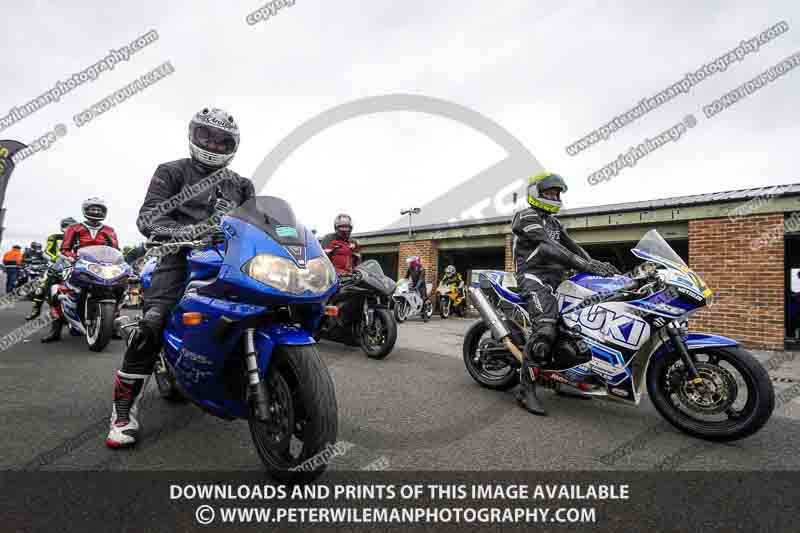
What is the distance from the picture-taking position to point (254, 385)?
192 centimetres

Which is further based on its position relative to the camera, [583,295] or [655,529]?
[583,295]

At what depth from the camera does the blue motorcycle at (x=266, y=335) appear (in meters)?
1.83

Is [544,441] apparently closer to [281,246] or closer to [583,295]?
[583,295]

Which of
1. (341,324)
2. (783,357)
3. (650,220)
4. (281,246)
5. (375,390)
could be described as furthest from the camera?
(650,220)

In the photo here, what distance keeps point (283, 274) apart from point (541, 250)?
2.42 m

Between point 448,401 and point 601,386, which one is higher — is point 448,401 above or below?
below

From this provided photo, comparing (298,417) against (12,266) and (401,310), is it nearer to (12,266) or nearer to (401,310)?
(401,310)

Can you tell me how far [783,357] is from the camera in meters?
6.66

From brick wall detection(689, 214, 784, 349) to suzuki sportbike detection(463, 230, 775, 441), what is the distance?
546 centimetres

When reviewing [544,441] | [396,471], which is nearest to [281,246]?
[396,471]

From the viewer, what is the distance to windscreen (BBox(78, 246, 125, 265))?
5.46 metres

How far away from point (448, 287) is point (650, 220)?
6685 millimetres

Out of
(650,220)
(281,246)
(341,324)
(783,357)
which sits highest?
(650,220)

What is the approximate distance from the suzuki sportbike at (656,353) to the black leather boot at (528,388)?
10cm
